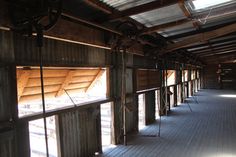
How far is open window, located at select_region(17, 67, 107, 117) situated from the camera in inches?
131

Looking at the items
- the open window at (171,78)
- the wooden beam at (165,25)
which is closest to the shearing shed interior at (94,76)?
the wooden beam at (165,25)

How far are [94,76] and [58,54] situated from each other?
1.60m

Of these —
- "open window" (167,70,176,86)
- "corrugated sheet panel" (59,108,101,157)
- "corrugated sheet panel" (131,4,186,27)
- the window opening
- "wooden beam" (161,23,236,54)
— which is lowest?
the window opening

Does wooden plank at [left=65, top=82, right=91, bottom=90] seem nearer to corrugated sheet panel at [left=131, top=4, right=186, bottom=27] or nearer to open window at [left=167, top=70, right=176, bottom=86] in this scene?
corrugated sheet panel at [left=131, top=4, right=186, bottom=27]

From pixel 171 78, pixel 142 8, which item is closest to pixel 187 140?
pixel 142 8

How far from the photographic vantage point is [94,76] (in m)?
4.88

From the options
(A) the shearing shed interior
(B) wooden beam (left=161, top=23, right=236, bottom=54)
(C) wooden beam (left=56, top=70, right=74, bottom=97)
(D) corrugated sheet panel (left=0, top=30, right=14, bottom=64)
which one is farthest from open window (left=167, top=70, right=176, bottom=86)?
(D) corrugated sheet panel (left=0, top=30, right=14, bottom=64)

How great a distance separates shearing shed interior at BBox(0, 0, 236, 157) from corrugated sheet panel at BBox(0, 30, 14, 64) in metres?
0.01

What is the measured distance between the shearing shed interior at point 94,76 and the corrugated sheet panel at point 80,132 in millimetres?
18

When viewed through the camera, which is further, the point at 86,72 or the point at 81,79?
the point at 81,79

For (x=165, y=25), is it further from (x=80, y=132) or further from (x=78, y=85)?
(x=80, y=132)

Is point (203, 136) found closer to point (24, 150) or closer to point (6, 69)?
point (24, 150)

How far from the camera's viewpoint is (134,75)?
20.2 ft

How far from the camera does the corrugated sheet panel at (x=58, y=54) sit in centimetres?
281
